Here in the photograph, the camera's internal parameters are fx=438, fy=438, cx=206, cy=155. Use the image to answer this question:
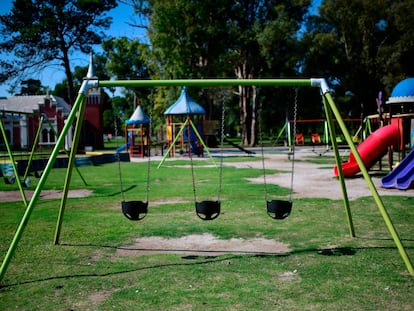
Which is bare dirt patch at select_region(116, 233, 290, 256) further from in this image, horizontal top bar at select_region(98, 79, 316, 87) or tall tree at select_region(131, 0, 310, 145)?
tall tree at select_region(131, 0, 310, 145)

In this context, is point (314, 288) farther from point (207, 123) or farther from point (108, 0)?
point (108, 0)

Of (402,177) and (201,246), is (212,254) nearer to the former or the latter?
(201,246)

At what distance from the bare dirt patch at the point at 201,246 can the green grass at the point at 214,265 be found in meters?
0.19

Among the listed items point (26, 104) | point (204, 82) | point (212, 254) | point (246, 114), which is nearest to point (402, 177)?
point (212, 254)

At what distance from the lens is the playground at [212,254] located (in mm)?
4270

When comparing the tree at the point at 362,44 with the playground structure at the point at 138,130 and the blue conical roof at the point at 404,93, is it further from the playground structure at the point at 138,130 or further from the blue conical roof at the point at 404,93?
the blue conical roof at the point at 404,93

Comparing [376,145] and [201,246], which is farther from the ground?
[376,145]

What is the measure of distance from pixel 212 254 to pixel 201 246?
1.50 ft

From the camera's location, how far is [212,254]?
19.1 ft

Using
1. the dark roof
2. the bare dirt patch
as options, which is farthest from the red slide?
the dark roof

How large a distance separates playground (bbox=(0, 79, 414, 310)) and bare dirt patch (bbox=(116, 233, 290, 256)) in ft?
0.05

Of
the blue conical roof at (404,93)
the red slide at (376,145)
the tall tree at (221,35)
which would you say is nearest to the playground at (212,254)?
the red slide at (376,145)

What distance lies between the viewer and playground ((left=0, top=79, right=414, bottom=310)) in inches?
168

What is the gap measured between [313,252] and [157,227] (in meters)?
2.83
